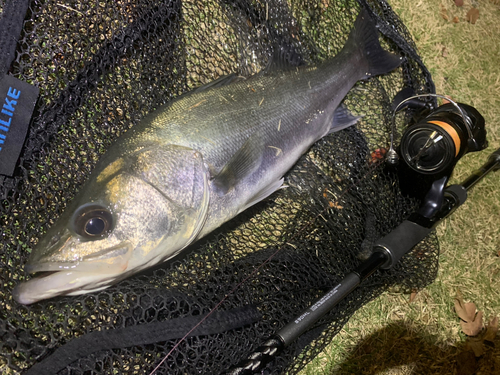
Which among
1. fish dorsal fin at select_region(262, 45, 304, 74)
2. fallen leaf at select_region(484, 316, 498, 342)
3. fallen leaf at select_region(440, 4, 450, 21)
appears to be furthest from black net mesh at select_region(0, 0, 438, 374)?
fallen leaf at select_region(440, 4, 450, 21)

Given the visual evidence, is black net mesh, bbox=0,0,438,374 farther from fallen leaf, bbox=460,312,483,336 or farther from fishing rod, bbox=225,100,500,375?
fallen leaf, bbox=460,312,483,336

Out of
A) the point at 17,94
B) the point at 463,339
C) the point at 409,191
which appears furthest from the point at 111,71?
the point at 463,339

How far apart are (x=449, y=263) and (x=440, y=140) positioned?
1.47 meters

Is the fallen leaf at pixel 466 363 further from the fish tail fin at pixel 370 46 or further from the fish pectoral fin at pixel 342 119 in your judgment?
the fish tail fin at pixel 370 46

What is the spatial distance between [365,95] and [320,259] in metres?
1.39

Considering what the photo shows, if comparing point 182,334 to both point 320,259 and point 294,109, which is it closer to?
→ point 320,259

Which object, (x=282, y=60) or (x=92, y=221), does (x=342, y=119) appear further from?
(x=92, y=221)

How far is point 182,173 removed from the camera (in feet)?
5.66

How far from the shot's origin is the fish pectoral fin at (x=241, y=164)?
1.83 metres

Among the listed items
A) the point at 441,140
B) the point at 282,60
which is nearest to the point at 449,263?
the point at 441,140

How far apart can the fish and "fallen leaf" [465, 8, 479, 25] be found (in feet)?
7.59

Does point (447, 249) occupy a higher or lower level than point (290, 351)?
higher

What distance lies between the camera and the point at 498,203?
3.29 m

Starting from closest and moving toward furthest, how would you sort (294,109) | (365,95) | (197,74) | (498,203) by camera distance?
1. (294,109)
2. (197,74)
3. (365,95)
4. (498,203)
